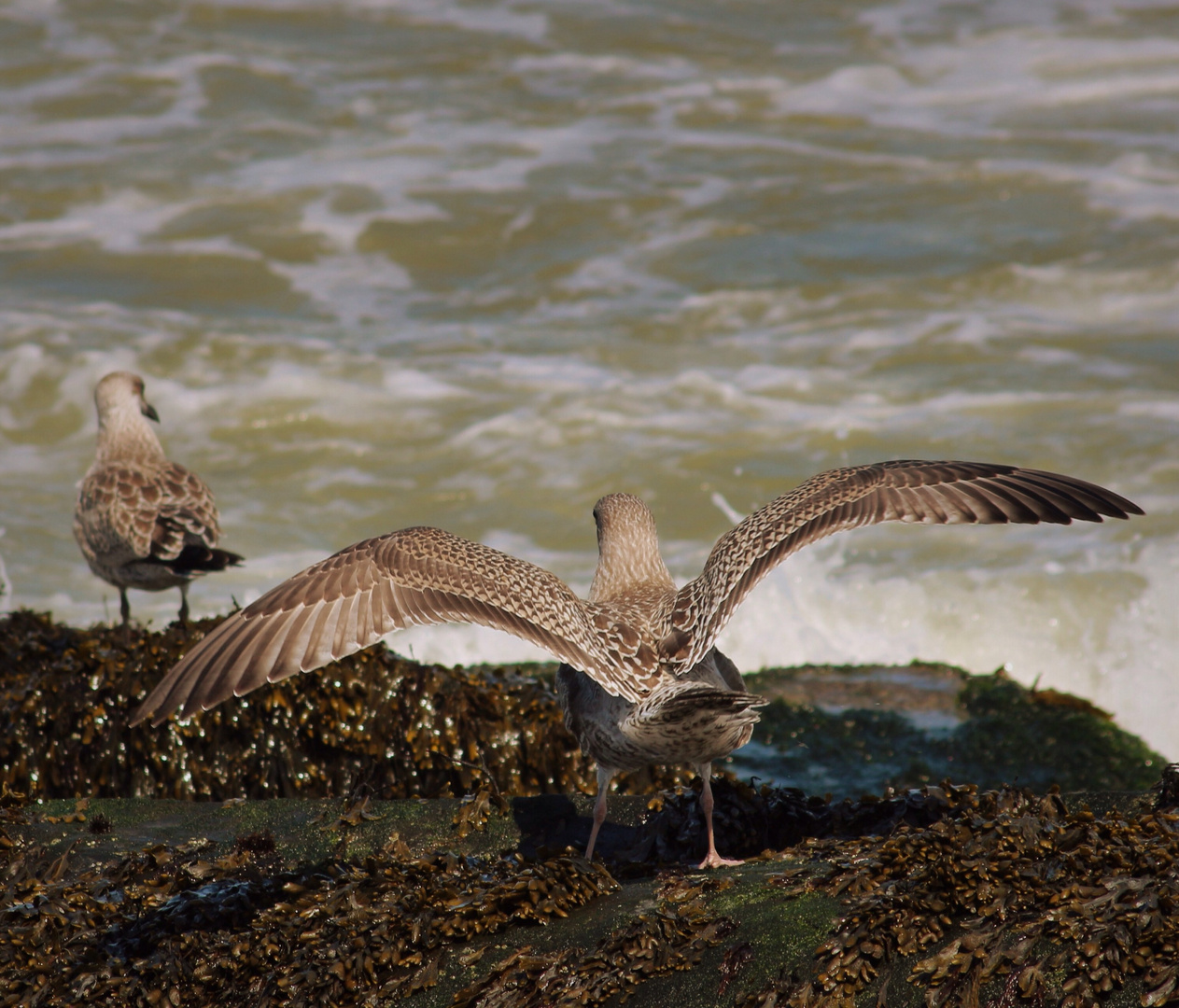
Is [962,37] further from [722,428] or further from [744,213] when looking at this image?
[722,428]

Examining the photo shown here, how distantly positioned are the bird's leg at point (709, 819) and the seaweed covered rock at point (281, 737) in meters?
1.22

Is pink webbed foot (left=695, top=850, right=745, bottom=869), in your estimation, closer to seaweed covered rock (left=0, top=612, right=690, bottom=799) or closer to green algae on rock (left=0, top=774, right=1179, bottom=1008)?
green algae on rock (left=0, top=774, right=1179, bottom=1008)

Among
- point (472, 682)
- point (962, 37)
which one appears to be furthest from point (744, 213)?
point (472, 682)

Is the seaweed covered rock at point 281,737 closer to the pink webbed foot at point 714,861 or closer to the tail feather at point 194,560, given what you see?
the tail feather at point 194,560

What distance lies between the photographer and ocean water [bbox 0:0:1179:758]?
10.5 m

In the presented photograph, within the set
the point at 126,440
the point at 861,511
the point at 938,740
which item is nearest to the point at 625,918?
the point at 861,511

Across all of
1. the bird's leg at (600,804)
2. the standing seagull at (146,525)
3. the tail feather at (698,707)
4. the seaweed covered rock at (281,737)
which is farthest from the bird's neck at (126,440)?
the tail feather at (698,707)

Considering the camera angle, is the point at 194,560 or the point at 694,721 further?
the point at 194,560

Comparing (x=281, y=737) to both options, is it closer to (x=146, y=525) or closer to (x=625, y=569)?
(x=625, y=569)

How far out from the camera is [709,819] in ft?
14.9

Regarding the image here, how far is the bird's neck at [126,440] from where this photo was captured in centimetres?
802

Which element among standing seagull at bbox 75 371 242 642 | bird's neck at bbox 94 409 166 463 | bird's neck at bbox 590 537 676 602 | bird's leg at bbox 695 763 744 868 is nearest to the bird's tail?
bird's leg at bbox 695 763 744 868

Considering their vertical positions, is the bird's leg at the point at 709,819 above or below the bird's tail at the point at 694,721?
below

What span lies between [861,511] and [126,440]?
198 inches
